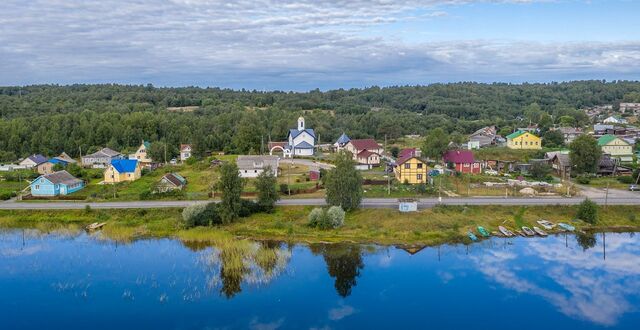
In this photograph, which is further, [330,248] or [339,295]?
[330,248]

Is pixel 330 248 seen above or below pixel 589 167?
below

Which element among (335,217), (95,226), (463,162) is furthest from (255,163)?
(463,162)

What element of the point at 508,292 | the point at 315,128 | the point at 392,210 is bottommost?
the point at 508,292

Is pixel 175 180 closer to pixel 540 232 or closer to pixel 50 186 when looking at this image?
pixel 50 186

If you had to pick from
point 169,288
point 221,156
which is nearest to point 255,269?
point 169,288

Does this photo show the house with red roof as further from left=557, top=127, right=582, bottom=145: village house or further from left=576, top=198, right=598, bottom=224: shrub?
left=557, top=127, right=582, bottom=145: village house

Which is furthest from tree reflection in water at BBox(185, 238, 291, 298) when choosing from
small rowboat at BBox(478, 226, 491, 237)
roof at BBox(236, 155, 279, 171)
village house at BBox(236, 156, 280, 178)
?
roof at BBox(236, 155, 279, 171)

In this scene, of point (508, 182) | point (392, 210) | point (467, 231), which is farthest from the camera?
point (508, 182)

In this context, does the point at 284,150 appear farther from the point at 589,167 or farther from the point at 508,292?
the point at 508,292
